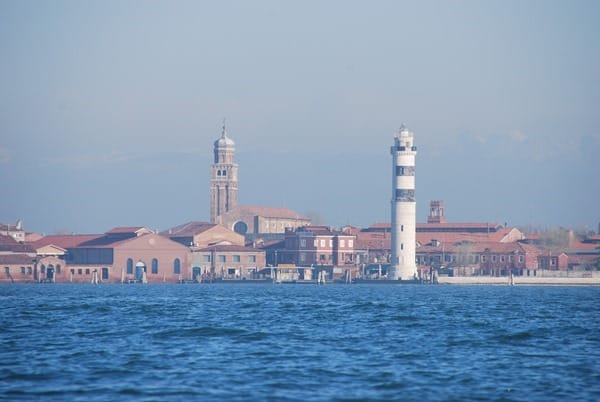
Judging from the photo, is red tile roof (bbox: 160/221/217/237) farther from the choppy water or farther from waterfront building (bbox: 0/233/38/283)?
the choppy water

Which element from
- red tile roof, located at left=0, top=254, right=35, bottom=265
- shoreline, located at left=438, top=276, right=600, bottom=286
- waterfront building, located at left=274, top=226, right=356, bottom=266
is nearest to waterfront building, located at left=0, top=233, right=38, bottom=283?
red tile roof, located at left=0, top=254, right=35, bottom=265

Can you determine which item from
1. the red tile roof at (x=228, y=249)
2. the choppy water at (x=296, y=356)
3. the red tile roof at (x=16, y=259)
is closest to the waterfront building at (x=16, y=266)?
the red tile roof at (x=16, y=259)

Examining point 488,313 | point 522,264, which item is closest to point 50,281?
point 522,264

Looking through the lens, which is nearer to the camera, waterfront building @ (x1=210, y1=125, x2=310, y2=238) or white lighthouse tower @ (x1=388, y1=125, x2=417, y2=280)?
white lighthouse tower @ (x1=388, y1=125, x2=417, y2=280)

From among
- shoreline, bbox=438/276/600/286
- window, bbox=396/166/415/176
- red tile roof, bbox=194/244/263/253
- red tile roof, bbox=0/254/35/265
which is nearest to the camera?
window, bbox=396/166/415/176

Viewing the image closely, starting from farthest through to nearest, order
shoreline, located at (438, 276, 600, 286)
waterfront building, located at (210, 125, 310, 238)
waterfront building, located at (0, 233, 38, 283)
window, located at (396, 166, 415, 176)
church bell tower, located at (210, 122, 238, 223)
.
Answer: church bell tower, located at (210, 122, 238, 223) < waterfront building, located at (210, 125, 310, 238) < shoreline, located at (438, 276, 600, 286) < waterfront building, located at (0, 233, 38, 283) < window, located at (396, 166, 415, 176)

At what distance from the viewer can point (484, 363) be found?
33125 mm

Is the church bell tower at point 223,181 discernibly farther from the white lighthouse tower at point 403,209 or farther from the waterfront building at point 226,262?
the white lighthouse tower at point 403,209

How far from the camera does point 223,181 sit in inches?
6639

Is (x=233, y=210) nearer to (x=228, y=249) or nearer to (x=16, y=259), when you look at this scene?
(x=228, y=249)

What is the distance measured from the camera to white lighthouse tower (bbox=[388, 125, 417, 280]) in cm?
12569

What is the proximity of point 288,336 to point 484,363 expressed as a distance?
409 inches

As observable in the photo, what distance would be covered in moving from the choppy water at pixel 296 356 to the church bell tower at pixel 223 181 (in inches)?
4319

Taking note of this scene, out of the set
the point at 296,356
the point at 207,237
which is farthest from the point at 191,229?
the point at 296,356
